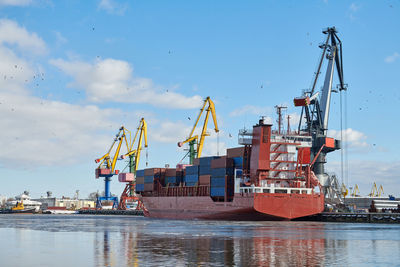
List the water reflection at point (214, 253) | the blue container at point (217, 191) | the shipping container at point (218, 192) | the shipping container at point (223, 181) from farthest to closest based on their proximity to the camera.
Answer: the blue container at point (217, 191)
the shipping container at point (223, 181)
the shipping container at point (218, 192)
the water reflection at point (214, 253)

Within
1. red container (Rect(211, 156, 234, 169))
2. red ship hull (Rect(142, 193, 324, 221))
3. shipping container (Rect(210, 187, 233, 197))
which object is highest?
red container (Rect(211, 156, 234, 169))

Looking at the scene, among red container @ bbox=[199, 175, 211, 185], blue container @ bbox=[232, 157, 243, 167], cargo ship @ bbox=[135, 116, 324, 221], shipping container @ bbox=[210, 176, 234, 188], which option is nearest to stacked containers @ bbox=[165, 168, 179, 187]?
cargo ship @ bbox=[135, 116, 324, 221]

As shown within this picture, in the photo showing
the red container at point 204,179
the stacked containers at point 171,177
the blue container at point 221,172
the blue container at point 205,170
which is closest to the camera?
the blue container at point 221,172

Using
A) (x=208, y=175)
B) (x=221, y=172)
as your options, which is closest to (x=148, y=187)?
(x=208, y=175)

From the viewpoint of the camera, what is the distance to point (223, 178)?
85.9 metres

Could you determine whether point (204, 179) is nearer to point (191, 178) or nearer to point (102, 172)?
point (191, 178)

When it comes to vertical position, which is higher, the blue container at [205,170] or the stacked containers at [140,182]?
the blue container at [205,170]

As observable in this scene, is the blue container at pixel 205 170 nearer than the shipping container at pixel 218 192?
No

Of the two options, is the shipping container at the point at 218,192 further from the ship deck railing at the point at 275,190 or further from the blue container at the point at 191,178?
the blue container at the point at 191,178

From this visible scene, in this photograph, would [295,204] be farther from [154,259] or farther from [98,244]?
[154,259]

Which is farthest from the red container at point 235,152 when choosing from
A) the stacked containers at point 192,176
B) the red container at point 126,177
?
the red container at point 126,177

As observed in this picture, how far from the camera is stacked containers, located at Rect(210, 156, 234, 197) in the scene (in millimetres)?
84938

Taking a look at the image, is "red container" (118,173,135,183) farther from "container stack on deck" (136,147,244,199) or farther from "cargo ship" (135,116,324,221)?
"cargo ship" (135,116,324,221)

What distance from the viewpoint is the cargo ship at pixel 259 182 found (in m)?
77.0
